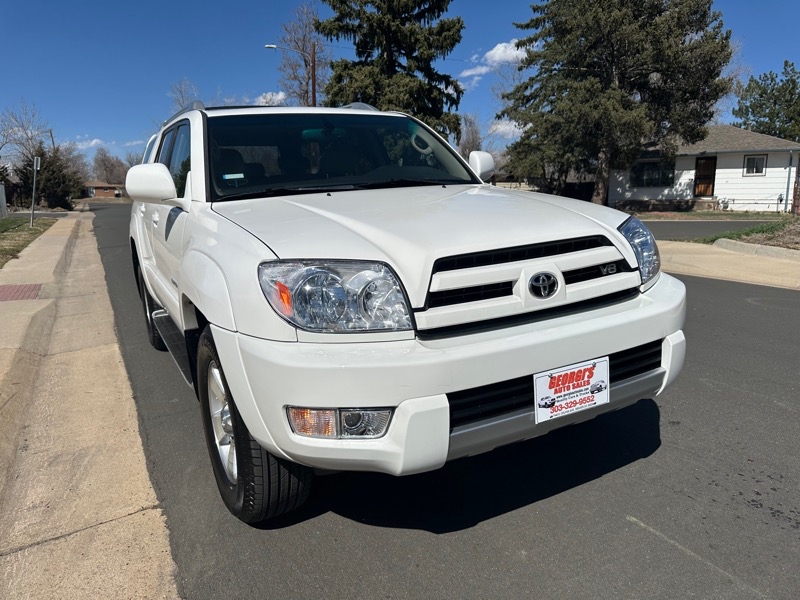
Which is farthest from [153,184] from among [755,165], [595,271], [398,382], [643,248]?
[755,165]

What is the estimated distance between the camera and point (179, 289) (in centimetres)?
315

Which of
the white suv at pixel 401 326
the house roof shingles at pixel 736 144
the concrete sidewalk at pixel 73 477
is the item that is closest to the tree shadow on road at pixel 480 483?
the white suv at pixel 401 326

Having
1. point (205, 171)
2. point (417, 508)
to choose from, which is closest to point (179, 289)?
point (205, 171)

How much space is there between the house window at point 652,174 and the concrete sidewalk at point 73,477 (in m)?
33.3

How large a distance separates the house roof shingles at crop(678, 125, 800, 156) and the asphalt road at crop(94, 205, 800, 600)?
107ft

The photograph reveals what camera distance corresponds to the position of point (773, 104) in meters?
50.4

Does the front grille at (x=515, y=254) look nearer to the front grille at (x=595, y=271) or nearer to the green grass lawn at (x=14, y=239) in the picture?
the front grille at (x=595, y=271)

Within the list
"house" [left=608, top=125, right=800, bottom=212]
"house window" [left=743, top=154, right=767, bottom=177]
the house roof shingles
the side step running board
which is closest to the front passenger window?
the side step running board

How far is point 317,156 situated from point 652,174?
3447 cm

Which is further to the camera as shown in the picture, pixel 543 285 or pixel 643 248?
pixel 643 248

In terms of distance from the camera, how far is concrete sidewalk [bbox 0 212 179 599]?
94.9 inches

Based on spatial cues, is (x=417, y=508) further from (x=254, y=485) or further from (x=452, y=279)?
(x=452, y=279)

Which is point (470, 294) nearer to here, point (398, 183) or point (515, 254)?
point (515, 254)

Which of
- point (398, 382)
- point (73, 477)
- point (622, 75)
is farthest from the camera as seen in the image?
point (622, 75)
